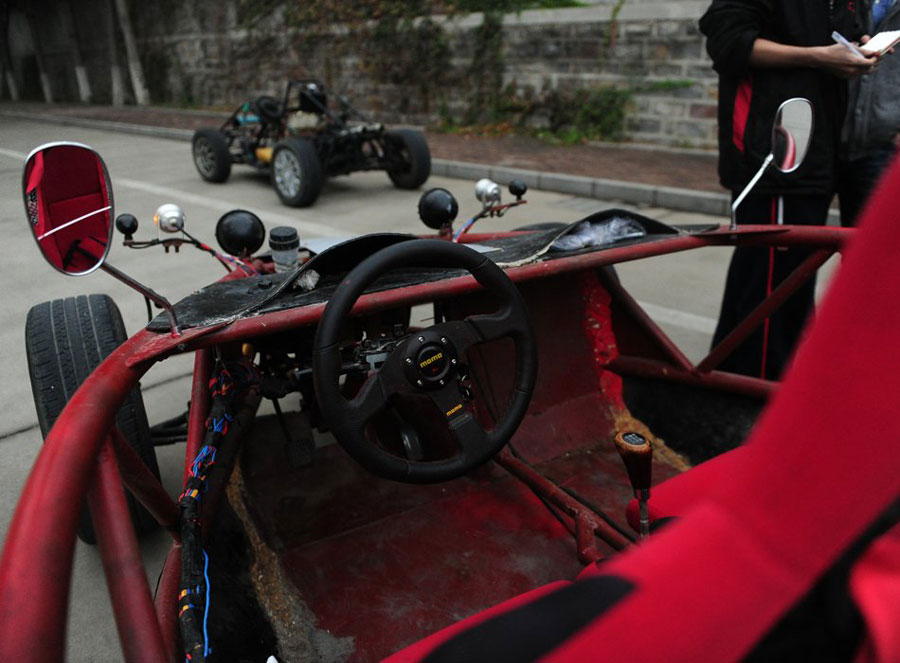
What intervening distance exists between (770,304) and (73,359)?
2.11 meters

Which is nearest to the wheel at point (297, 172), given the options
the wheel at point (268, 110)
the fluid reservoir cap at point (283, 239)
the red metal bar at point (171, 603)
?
the wheel at point (268, 110)

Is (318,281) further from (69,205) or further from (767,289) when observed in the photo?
(767,289)

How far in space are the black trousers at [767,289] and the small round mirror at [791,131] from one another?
560 millimetres

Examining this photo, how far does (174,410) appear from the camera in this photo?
3293mm

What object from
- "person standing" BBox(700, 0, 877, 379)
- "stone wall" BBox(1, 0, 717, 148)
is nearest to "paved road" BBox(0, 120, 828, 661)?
"person standing" BBox(700, 0, 877, 379)

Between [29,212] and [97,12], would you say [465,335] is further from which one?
[97,12]

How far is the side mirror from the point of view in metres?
1.98

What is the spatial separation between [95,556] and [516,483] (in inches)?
55.5

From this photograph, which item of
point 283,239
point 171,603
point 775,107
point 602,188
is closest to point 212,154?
point 602,188

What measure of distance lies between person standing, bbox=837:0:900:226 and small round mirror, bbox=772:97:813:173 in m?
0.61

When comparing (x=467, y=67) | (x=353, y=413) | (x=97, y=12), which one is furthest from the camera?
(x=97, y=12)

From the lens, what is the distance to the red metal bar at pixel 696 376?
2.37 m

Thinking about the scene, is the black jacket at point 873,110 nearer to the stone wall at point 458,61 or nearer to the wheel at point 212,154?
the stone wall at point 458,61

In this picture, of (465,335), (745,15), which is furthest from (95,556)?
(745,15)
